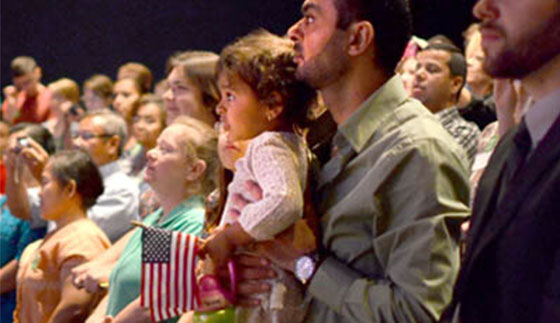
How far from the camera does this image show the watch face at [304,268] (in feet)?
7.12

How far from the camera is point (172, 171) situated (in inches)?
131

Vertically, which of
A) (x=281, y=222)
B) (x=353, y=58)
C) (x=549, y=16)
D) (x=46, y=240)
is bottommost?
(x=46, y=240)

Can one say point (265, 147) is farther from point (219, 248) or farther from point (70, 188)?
point (70, 188)

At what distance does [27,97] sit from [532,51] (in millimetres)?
6777

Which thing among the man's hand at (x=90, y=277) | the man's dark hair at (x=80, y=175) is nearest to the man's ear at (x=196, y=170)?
the man's hand at (x=90, y=277)

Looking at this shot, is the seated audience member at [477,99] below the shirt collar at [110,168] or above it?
above

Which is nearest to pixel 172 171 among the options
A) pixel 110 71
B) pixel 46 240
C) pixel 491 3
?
pixel 46 240

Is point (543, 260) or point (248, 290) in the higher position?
point (543, 260)

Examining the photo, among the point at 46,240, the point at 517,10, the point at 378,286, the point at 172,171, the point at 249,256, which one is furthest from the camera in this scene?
the point at 46,240

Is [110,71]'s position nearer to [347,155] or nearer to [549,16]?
[347,155]

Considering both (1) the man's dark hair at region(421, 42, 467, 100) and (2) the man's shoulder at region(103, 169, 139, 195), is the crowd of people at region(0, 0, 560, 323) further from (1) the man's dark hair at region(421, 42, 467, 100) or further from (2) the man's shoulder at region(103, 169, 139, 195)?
(2) the man's shoulder at region(103, 169, 139, 195)

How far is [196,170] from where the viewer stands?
3348 millimetres

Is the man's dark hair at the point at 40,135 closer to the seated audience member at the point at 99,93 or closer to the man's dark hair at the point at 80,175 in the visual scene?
the man's dark hair at the point at 80,175

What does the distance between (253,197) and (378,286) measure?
1.41 ft
